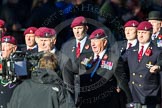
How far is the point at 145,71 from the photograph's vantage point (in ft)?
41.7

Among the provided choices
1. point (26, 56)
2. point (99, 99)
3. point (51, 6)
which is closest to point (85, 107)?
point (99, 99)

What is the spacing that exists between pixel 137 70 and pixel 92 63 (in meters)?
0.70

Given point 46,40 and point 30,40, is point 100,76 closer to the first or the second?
point 46,40

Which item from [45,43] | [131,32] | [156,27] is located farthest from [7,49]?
[156,27]

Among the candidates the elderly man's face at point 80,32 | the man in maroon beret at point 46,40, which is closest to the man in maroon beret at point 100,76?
the elderly man's face at point 80,32

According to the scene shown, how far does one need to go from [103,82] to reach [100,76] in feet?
0.42

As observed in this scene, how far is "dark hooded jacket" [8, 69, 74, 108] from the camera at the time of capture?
30.0 feet

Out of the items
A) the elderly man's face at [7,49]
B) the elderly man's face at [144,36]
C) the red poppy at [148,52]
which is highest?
the elderly man's face at [144,36]

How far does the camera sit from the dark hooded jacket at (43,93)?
9141 millimetres

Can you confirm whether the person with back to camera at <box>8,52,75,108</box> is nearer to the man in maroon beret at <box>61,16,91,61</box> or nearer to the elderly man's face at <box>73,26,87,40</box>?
the man in maroon beret at <box>61,16,91,61</box>

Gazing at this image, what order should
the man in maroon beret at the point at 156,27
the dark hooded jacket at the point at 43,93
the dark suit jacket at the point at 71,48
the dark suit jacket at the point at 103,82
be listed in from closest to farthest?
the dark hooded jacket at the point at 43,93, the dark suit jacket at the point at 103,82, the dark suit jacket at the point at 71,48, the man in maroon beret at the point at 156,27

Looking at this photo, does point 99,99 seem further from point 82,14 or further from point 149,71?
point 82,14

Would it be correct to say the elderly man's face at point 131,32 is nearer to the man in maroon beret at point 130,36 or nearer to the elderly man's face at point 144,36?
the man in maroon beret at point 130,36

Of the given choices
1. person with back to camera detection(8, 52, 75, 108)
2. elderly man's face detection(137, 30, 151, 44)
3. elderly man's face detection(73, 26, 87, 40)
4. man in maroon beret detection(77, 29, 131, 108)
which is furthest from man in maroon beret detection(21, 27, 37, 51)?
person with back to camera detection(8, 52, 75, 108)
